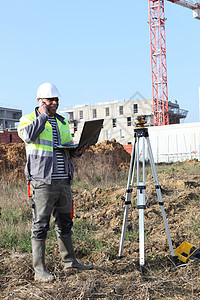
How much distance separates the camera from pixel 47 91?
144 inches

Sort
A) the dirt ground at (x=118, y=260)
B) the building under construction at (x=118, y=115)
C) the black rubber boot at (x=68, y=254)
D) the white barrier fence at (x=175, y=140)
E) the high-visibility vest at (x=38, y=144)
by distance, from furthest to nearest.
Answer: the building under construction at (x=118, y=115) → the white barrier fence at (x=175, y=140) → the black rubber boot at (x=68, y=254) → the high-visibility vest at (x=38, y=144) → the dirt ground at (x=118, y=260)

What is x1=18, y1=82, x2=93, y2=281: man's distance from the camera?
352 centimetres

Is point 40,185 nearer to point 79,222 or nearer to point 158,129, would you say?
point 79,222

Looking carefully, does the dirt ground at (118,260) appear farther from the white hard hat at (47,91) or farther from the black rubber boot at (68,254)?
the white hard hat at (47,91)

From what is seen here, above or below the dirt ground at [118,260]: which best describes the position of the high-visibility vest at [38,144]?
above

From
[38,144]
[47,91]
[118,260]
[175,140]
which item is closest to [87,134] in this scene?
[38,144]

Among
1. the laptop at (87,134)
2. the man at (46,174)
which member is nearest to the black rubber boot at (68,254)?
the man at (46,174)

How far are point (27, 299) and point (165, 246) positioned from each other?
7.04 ft

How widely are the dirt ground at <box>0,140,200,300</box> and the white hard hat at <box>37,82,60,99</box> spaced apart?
186cm

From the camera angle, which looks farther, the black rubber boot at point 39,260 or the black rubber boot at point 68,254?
the black rubber boot at point 68,254

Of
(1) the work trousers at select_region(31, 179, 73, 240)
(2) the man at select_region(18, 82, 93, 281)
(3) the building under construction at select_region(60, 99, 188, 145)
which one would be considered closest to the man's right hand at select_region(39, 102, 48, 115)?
(2) the man at select_region(18, 82, 93, 281)

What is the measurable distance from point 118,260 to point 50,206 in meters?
1.16

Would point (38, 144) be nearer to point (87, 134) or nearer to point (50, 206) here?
point (87, 134)

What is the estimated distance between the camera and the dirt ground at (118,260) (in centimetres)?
316
